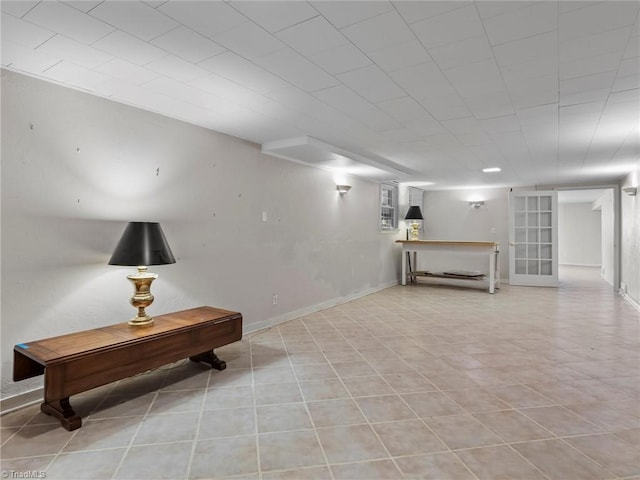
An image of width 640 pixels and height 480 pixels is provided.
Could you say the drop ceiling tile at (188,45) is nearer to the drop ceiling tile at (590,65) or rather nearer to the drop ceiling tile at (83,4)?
the drop ceiling tile at (83,4)

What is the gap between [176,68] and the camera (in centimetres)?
→ 221

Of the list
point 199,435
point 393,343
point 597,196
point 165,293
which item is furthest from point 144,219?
point 597,196

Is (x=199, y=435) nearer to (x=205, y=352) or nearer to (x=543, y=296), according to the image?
(x=205, y=352)

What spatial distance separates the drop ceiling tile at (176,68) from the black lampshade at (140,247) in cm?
107

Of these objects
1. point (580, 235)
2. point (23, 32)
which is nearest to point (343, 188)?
point (23, 32)

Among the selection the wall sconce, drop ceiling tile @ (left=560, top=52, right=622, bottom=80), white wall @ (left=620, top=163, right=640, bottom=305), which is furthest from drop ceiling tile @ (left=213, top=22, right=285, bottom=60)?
white wall @ (left=620, top=163, right=640, bottom=305)

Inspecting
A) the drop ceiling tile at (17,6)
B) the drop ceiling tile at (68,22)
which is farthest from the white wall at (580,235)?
the drop ceiling tile at (17,6)

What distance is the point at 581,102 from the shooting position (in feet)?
9.00

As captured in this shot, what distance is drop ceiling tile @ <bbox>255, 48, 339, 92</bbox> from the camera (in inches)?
81.2

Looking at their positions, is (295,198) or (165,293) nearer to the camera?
(165,293)

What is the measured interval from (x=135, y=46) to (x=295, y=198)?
2.84 metres

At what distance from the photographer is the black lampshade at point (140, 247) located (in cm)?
246

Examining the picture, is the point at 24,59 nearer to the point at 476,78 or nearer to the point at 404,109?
the point at 404,109

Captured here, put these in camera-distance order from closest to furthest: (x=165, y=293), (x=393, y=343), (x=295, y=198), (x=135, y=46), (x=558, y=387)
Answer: (x=135, y=46), (x=558, y=387), (x=165, y=293), (x=393, y=343), (x=295, y=198)
